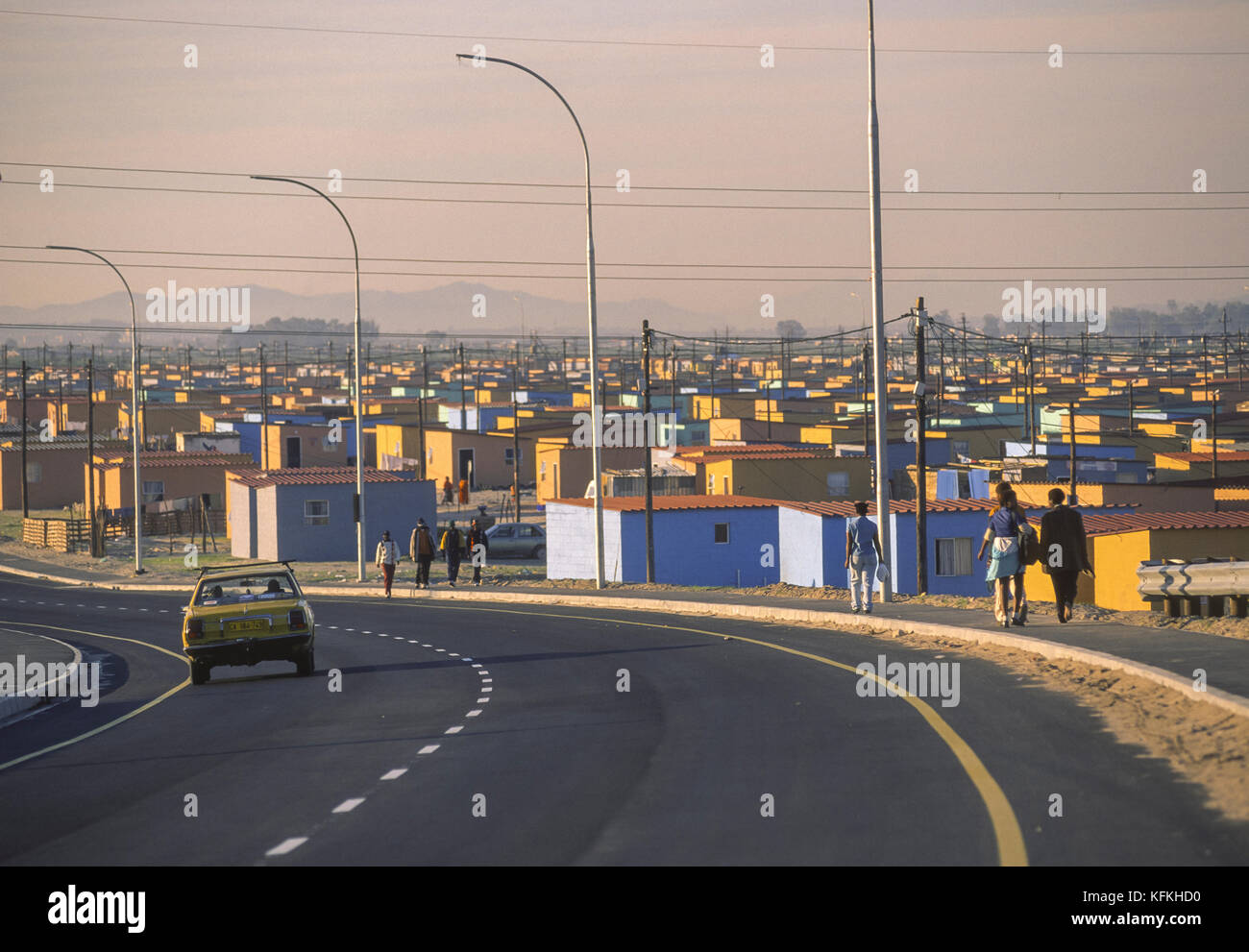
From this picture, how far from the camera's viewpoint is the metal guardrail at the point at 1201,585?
19719 millimetres

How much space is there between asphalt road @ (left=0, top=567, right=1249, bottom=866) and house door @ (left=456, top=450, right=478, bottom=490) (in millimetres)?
64020

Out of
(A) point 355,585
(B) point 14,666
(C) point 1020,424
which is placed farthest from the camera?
(C) point 1020,424

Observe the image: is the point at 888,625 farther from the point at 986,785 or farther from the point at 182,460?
the point at 182,460

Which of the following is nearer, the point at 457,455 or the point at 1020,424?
the point at 457,455

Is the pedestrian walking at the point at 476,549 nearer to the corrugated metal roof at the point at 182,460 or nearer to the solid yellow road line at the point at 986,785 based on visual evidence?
the solid yellow road line at the point at 986,785

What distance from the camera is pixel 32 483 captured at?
88.8 meters

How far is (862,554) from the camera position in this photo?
23.1 metres

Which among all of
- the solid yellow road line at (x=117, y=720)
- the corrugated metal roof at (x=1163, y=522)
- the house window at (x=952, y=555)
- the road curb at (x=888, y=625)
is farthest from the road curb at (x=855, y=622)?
the house window at (x=952, y=555)

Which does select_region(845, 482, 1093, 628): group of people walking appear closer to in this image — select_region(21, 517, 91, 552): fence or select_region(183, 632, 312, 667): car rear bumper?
select_region(183, 632, 312, 667): car rear bumper

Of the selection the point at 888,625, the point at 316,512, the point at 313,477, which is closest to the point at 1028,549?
the point at 888,625

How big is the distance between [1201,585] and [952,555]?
25593 millimetres
